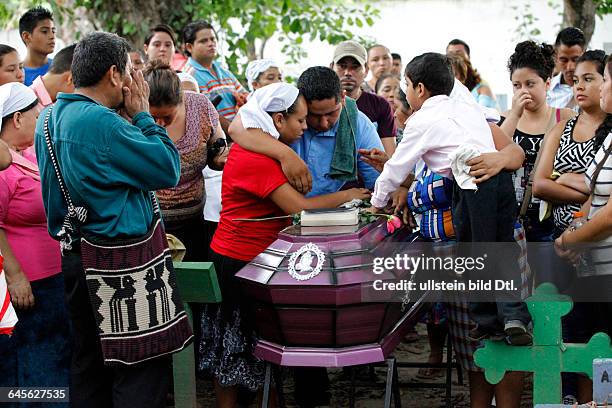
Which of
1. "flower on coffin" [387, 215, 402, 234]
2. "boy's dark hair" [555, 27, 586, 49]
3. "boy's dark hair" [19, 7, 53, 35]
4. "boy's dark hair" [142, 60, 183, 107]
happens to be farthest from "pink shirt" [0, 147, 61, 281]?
"boy's dark hair" [555, 27, 586, 49]

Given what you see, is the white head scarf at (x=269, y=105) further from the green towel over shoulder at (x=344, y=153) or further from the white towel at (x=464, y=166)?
the white towel at (x=464, y=166)

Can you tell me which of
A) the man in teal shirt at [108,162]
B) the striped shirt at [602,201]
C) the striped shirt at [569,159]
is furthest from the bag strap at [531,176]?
the man in teal shirt at [108,162]

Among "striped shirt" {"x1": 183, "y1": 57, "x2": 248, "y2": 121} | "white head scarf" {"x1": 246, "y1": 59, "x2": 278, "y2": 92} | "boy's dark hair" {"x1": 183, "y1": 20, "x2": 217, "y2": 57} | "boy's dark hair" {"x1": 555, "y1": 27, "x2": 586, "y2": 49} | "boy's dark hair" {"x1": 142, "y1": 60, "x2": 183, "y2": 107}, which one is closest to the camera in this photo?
"boy's dark hair" {"x1": 142, "y1": 60, "x2": 183, "y2": 107}

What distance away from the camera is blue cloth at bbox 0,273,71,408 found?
13.3ft

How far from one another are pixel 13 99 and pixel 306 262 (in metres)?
1.55

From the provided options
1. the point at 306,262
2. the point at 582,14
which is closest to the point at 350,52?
the point at 306,262

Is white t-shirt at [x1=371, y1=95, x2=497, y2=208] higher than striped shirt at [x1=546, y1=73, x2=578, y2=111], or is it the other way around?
striped shirt at [x1=546, y1=73, x2=578, y2=111]

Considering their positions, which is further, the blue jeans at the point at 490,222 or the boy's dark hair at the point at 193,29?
the boy's dark hair at the point at 193,29

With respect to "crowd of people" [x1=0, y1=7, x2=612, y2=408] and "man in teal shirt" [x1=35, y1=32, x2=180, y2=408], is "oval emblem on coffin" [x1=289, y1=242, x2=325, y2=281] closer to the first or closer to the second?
"crowd of people" [x1=0, y1=7, x2=612, y2=408]

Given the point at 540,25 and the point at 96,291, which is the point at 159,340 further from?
the point at 540,25

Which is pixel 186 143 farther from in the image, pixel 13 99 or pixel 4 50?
pixel 4 50

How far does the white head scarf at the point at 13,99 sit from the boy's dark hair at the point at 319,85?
50.9 inches

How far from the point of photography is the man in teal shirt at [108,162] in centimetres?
321

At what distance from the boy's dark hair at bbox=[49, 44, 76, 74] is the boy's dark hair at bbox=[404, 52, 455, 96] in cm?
209
